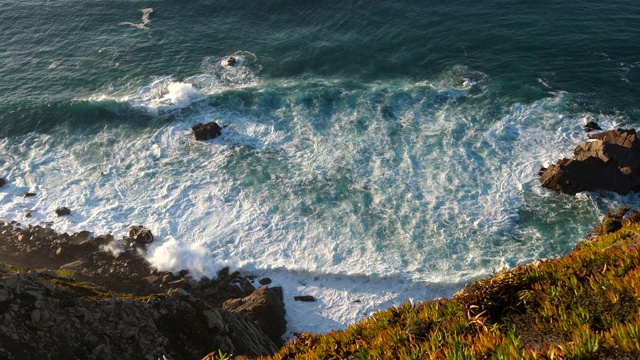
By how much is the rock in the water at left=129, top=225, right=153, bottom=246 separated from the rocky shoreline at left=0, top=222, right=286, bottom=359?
2.70 meters

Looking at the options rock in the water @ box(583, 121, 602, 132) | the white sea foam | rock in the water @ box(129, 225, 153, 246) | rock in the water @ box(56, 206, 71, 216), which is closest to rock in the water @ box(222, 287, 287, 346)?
the white sea foam

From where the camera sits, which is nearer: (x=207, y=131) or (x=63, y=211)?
(x=63, y=211)

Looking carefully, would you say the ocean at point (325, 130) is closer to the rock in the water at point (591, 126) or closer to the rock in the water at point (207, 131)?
the rock in the water at point (207, 131)

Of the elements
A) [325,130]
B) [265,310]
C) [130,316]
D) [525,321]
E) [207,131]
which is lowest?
[265,310]

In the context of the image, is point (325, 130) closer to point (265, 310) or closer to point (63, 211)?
point (265, 310)

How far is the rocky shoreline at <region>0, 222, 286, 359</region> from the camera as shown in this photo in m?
16.5

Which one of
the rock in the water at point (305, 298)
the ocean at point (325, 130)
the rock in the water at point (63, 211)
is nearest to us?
the rock in the water at point (305, 298)

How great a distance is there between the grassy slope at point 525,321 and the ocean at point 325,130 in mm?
16167

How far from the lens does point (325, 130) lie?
41.3 meters

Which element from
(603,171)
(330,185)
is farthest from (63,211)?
(603,171)

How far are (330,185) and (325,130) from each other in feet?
23.0

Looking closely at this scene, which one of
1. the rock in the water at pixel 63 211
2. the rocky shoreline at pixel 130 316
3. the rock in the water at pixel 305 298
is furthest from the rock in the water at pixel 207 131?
the rock in the water at pixel 305 298

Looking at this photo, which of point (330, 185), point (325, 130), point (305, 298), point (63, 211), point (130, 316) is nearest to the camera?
point (130, 316)

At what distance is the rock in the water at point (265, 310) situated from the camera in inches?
1018
